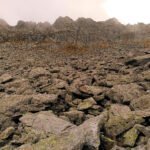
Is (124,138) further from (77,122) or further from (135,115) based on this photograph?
(77,122)

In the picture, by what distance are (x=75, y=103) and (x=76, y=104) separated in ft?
0.43

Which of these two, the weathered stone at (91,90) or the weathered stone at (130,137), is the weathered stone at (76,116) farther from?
the weathered stone at (91,90)

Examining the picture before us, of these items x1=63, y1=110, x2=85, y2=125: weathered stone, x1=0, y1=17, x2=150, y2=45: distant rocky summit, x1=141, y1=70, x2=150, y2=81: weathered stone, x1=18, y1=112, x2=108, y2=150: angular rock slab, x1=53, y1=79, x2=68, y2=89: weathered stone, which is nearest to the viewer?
x1=18, y1=112, x2=108, y2=150: angular rock slab

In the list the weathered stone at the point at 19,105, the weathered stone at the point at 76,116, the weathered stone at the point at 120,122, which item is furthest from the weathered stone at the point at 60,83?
the weathered stone at the point at 120,122

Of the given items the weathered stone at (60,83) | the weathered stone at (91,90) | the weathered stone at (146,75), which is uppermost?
the weathered stone at (146,75)

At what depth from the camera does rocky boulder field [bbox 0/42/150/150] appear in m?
15.7

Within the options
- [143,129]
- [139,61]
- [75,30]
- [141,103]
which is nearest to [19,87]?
[141,103]

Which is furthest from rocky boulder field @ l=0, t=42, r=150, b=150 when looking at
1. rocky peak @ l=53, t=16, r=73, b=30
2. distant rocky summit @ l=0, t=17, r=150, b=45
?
rocky peak @ l=53, t=16, r=73, b=30

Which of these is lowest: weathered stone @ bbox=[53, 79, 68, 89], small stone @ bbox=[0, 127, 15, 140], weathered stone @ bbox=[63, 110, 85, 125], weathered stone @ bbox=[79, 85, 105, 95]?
small stone @ bbox=[0, 127, 15, 140]

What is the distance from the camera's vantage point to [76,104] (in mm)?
22219

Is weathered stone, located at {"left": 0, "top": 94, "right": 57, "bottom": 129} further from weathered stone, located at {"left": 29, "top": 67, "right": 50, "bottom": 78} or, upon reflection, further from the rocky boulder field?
weathered stone, located at {"left": 29, "top": 67, "right": 50, "bottom": 78}

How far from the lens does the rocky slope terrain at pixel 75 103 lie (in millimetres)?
15750

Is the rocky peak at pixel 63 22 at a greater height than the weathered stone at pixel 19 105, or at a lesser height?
greater

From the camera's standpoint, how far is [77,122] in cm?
1903
